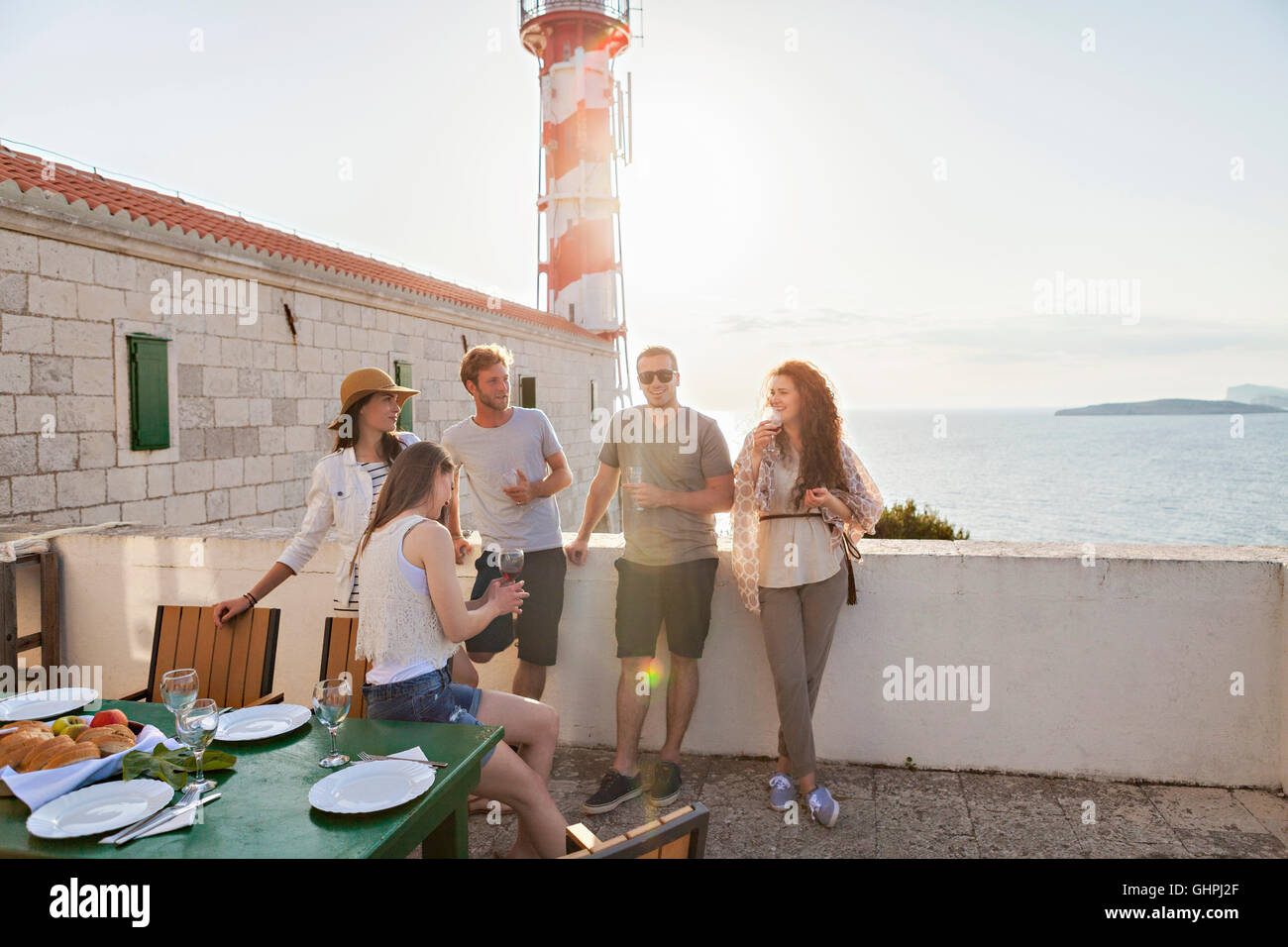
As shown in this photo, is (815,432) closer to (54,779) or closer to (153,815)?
(153,815)

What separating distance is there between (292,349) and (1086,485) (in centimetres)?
6815

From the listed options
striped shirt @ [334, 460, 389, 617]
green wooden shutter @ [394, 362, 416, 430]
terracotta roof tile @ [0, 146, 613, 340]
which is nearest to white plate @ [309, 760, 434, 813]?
striped shirt @ [334, 460, 389, 617]

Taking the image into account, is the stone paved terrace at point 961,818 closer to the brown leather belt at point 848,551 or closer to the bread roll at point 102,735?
the brown leather belt at point 848,551

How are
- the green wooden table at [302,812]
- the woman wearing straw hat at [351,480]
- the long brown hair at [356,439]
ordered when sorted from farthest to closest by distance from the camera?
the long brown hair at [356,439], the woman wearing straw hat at [351,480], the green wooden table at [302,812]

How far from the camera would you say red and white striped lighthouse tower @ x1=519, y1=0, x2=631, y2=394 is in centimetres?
2331

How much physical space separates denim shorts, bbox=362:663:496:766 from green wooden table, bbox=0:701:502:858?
0.12 m

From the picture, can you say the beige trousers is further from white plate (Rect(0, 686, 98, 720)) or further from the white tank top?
white plate (Rect(0, 686, 98, 720))

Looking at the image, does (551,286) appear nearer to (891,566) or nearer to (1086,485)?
(891,566)

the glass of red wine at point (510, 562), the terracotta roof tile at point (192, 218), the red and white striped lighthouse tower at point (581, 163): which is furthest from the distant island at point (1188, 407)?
the glass of red wine at point (510, 562)

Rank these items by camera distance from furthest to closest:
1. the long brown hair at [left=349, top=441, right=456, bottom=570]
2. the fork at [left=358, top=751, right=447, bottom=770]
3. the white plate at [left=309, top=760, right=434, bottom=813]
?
the long brown hair at [left=349, top=441, right=456, bottom=570]
the fork at [left=358, top=751, right=447, bottom=770]
the white plate at [left=309, top=760, right=434, bottom=813]

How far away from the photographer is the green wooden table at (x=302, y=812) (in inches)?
68.1

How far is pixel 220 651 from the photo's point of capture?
3176 mm
